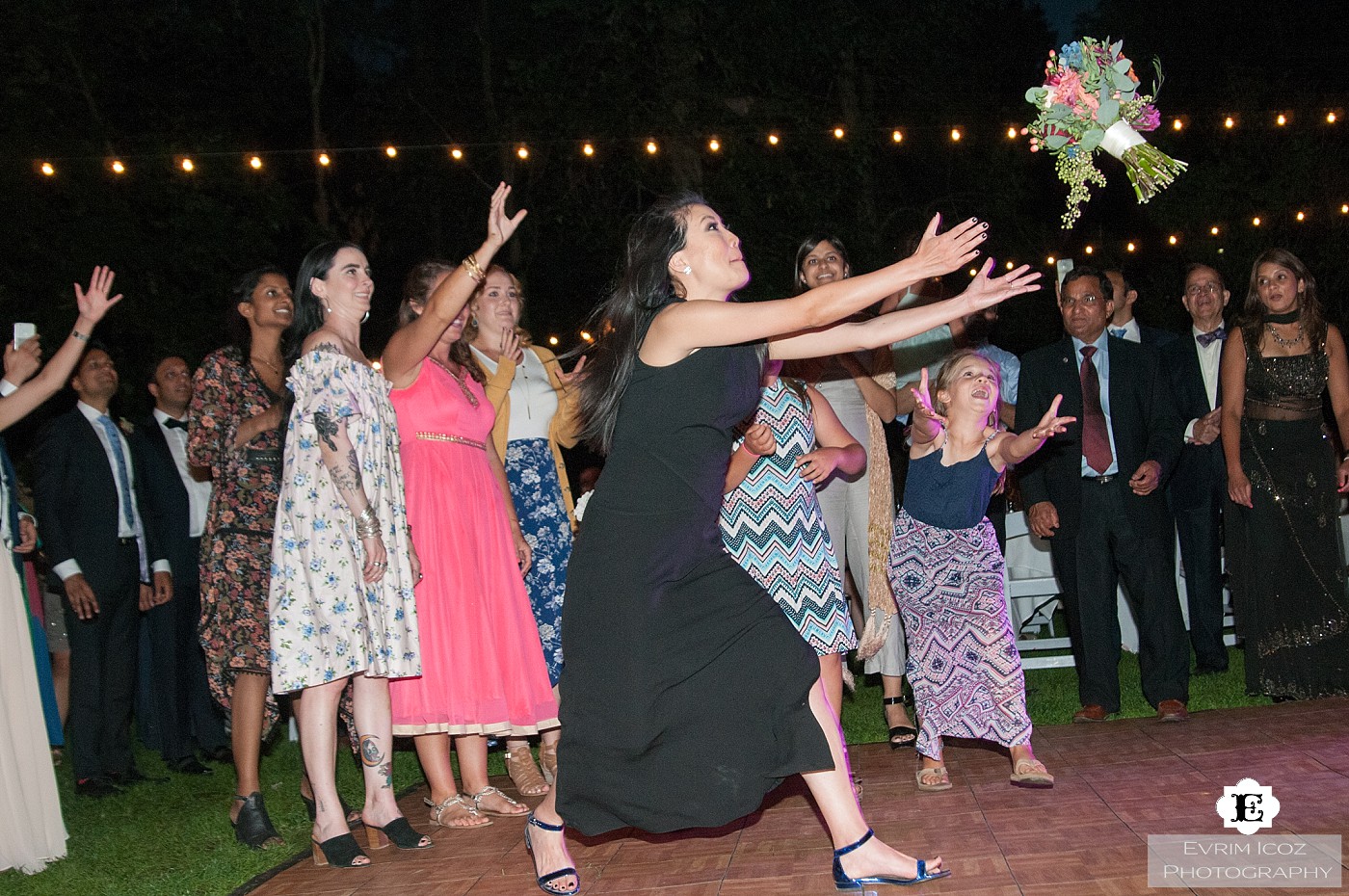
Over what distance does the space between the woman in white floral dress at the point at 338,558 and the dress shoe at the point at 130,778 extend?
2451mm

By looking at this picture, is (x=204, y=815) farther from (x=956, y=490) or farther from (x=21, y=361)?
(x=956, y=490)

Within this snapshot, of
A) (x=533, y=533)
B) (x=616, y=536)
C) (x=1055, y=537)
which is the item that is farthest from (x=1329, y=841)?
(x=533, y=533)

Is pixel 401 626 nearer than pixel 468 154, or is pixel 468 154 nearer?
pixel 401 626

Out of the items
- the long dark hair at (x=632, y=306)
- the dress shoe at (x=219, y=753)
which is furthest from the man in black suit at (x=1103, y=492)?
the dress shoe at (x=219, y=753)

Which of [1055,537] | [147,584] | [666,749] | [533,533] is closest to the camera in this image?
[666,749]

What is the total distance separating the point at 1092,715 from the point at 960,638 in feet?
5.04

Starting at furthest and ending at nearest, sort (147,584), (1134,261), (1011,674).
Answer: (1134,261) < (147,584) < (1011,674)

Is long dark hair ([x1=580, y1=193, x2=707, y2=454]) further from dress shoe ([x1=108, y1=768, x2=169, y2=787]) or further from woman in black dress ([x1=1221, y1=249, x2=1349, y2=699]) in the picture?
dress shoe ([x1=108, y1=768, x2=169, y2=787])

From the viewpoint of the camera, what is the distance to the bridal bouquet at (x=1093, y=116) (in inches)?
168

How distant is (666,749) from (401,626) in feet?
5.06

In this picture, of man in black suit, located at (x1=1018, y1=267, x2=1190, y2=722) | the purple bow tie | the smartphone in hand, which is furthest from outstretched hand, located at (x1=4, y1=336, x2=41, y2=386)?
the purple bow tie

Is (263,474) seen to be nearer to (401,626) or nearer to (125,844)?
(401,626)

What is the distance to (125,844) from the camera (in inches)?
197

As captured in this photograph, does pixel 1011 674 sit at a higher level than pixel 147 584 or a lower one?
lower
